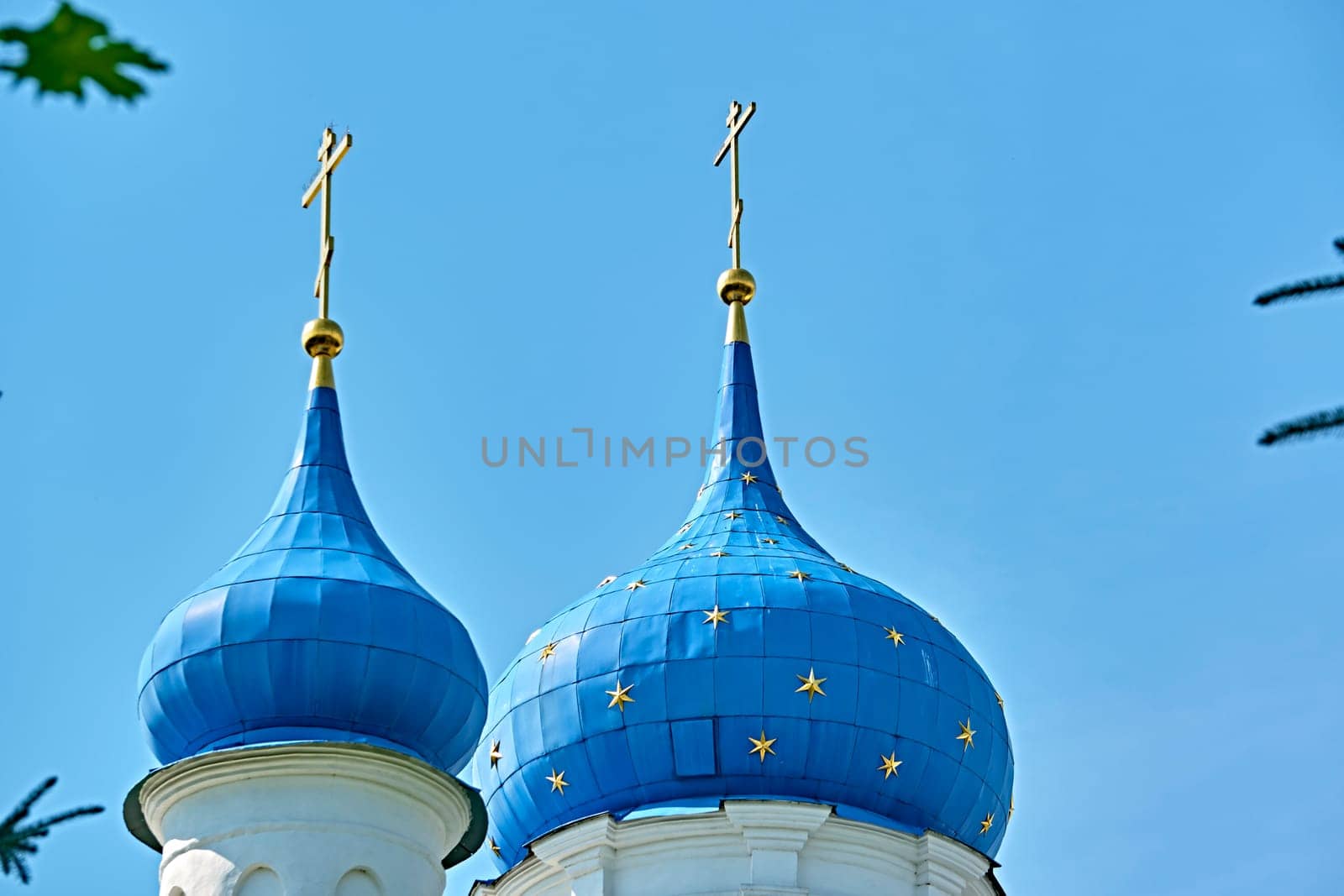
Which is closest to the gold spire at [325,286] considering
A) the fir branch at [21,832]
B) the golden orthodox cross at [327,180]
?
the golden orthodox cross at [327,180]

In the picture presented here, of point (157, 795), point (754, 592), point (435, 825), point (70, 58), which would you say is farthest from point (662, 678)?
point (70, 58)

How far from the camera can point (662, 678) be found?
15.1 m

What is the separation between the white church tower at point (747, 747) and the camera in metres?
14.9

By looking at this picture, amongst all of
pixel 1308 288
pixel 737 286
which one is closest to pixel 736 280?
pixel 737 286

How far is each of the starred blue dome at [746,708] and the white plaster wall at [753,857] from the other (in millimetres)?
197

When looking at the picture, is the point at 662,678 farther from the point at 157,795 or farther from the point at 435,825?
the point at 157,795

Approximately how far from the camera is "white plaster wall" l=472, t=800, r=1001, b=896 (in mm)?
14711

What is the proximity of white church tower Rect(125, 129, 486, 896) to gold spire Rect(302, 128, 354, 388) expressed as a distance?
88.7 inches

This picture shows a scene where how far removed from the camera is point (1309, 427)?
2.80 meters

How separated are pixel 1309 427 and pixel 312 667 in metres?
11.1

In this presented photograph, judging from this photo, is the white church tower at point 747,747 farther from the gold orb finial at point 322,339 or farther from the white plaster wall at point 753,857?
the gold orb finial at point 322,339

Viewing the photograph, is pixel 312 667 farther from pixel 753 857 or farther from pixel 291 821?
pixel 753 857

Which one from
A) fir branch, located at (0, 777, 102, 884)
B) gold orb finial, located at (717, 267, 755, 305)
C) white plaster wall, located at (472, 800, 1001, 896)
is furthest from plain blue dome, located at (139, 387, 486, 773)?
fir branch, located at (0, 777, 102, 884)

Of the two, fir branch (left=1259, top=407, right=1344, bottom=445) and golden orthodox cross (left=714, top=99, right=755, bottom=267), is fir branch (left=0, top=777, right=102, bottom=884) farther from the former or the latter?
golden orthodox cross (left=714, top=99, right=755, bottom=267)
